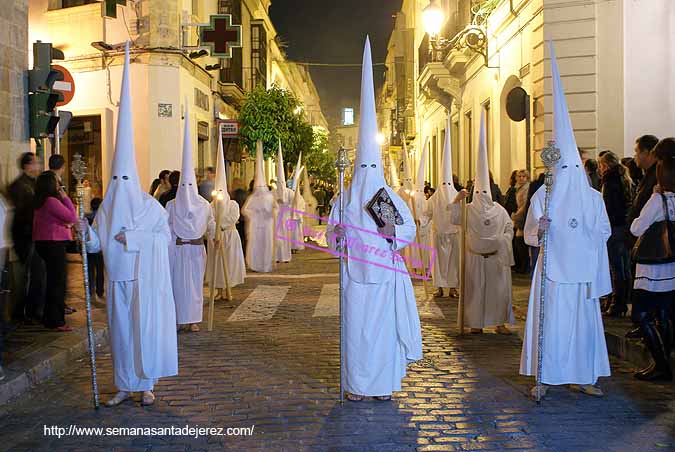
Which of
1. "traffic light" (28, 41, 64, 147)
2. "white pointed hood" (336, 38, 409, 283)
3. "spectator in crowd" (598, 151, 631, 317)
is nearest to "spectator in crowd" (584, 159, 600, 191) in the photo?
"spectator in crowd" (598, 151, 631, 317)

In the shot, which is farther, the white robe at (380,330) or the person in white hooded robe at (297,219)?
the person in white hooded robe at (297,219)

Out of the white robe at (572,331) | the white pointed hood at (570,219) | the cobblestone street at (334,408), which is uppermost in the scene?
the white pointed hood at (570,219)

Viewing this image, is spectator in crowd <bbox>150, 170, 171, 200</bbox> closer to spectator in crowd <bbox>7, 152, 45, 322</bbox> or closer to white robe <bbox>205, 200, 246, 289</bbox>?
white robe <bbox>205, 200, 246, 289</bbox>

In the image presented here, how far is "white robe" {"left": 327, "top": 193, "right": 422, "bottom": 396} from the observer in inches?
229

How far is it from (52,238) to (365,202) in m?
4.51

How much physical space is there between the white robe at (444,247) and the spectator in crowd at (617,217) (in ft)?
9.43

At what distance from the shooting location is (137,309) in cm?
583

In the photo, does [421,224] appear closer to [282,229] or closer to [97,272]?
[282,229]

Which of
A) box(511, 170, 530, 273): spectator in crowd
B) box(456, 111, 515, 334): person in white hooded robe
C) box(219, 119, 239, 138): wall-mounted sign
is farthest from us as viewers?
box(219, 119, 239, 138): wall-mounted sign

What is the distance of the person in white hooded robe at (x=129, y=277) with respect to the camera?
5.82m

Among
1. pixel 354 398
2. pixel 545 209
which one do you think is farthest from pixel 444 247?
pixel 354 398

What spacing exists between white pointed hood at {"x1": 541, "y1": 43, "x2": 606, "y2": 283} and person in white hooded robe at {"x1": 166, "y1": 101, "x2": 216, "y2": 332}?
476 cm

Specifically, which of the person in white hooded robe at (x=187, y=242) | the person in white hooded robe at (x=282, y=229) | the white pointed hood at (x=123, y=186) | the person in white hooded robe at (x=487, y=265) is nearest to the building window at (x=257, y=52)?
the person in white hooded robe at (x=282, y=229)

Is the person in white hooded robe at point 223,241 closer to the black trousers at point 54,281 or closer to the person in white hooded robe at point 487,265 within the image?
the black trousers at point 54,281
